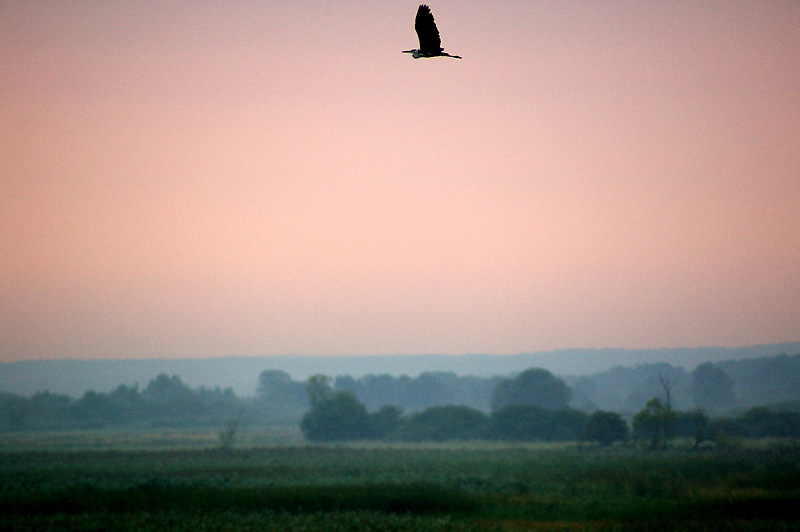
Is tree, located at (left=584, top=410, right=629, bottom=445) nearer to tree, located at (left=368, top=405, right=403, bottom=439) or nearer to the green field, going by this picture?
the green field

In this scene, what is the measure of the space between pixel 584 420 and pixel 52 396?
9860cm

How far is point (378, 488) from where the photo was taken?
34594mm

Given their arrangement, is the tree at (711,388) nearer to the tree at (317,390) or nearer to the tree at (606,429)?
the tree at (606,429)

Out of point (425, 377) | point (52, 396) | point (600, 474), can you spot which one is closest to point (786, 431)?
point (600, 474)

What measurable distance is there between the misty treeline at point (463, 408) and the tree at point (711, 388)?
25cm

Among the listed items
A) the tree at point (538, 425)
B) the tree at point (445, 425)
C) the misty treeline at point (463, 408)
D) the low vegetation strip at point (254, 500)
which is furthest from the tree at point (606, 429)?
the low vegetation strip at point (254, 500)

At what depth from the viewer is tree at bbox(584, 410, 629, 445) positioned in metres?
69.6

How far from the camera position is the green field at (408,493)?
2703 cm

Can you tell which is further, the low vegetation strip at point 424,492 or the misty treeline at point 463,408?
the misty treeline at point 463,408

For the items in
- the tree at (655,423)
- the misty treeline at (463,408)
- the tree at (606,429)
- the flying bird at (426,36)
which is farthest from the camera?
the misty treeline at (463,408)

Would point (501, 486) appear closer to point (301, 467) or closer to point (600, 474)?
point (600, 474)

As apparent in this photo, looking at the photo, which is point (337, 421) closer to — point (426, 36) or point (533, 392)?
point (533, 392)

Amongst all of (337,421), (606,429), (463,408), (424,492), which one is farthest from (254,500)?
(463,408)

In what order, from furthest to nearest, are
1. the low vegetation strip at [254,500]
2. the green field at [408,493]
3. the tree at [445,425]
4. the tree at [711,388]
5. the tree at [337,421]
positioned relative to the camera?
1. the tree at [711,388]
2. the tree at [337,421]
3. the tree at [445,425]
4. the low vegetation strip at [254,500]
5. the green field at [408,493]
